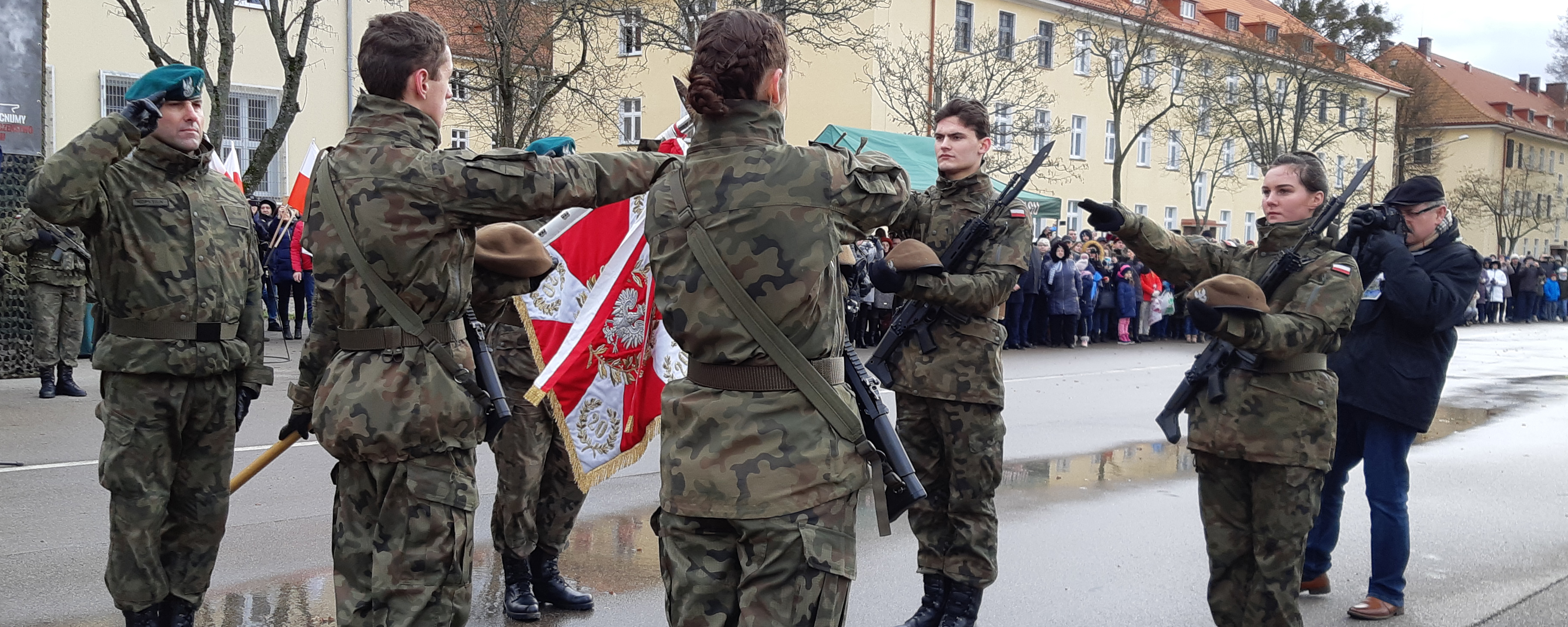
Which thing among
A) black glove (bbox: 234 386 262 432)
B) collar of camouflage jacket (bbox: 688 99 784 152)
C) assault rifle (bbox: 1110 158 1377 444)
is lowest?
black glove (bbox: 234 386 262 432)

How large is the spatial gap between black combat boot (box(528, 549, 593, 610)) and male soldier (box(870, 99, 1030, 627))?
1.39 meters

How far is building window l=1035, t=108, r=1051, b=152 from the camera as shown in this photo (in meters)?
33.8

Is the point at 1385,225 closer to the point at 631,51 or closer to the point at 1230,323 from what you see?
the point at 1230,323

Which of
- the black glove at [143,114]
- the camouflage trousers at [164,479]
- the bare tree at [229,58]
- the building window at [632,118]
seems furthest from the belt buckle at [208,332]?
the building window at [632,118]

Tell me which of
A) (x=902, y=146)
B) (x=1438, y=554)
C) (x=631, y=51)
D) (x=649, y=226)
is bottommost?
(x=1438, y=554)

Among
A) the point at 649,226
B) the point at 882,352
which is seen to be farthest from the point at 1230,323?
→ the point at 649,226

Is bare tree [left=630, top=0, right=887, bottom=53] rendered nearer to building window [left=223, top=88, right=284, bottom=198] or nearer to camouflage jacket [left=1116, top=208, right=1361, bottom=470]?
building window [left=223, top=88, right=284, bottom=198]

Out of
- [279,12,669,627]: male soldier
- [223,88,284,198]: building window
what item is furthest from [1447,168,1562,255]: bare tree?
[279,12,669,627]: male soldier

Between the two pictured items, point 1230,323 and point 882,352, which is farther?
point 882,352

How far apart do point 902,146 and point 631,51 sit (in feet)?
66.9

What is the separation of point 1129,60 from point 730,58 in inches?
1205

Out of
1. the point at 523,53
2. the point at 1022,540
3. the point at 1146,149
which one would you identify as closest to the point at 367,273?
the point at 1022,540

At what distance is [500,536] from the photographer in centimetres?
489

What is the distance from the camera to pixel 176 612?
438cm
